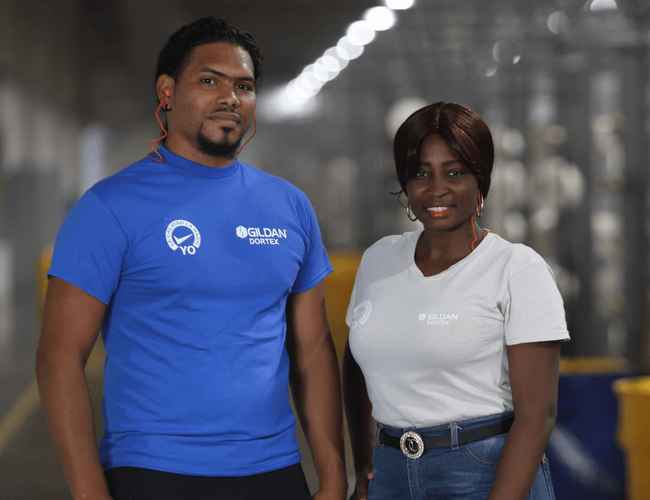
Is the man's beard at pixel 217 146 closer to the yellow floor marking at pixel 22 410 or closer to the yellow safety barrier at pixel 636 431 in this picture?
the yellow safety barrier at pixel 636 431

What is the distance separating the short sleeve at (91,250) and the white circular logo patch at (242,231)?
243 millimetres

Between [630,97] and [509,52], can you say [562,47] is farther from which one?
[509,52]

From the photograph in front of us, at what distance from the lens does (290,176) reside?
18891 millimetres

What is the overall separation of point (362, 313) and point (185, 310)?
0.40 metres

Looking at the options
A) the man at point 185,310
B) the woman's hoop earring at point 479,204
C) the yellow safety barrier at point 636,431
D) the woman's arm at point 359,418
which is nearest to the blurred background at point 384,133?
the yellow safety barrier at point 636,431

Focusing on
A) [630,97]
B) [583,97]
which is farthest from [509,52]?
[630,97]

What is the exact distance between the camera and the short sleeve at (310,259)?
252 cm

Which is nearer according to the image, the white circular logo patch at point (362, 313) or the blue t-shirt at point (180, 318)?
the blue t-shirt at point (180, 318)

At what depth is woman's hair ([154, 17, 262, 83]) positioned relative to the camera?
7.97ft

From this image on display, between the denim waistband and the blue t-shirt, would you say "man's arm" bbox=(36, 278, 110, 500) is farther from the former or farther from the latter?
the denim waistband

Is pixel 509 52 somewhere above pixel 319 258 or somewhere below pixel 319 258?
above

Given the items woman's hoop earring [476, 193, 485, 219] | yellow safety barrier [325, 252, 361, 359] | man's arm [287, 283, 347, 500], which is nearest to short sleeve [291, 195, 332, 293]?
man's arm [287, 283, 347, 500]

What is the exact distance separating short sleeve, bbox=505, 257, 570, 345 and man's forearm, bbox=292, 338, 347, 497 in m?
0.47

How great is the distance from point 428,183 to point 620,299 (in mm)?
9972
